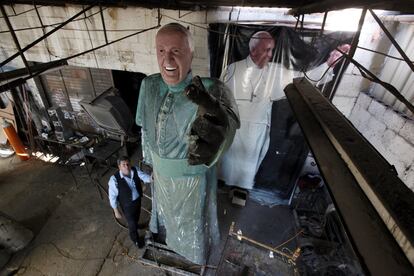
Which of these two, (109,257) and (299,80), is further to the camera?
(109,257)

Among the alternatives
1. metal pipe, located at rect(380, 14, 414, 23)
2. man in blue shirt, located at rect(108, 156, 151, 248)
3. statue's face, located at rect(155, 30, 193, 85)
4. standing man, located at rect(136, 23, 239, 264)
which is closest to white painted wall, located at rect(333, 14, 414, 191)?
metal pipe, located at rect(380, 14, 414, 23)

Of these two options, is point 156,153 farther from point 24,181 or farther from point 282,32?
point 24,181

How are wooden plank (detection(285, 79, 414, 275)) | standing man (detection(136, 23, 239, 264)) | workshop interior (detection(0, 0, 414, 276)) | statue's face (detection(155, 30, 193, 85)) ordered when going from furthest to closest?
workshop interior (detection(0, 0, 414, 276))
statue's face (detection(155, 30, 193, 85))
standing man (detection(136, 23, 239, 264))
wooden plank (detection(285, 79, 414, 275))

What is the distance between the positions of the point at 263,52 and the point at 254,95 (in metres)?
0.77

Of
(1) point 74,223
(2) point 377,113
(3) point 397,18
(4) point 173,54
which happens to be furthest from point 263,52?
(1) point 74,223

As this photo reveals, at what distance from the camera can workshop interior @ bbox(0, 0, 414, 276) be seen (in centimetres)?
300

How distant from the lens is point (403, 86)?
119 inches

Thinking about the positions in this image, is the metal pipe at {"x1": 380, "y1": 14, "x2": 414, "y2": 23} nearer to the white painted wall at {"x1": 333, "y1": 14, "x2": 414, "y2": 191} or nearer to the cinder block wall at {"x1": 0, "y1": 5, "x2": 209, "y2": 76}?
the white painted wall at {"x1": 333, "y1": 14, "x2": 414, "y2": 191}

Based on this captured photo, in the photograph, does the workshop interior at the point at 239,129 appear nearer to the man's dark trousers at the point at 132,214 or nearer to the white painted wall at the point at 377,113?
the white painted wall at the point at 377,113

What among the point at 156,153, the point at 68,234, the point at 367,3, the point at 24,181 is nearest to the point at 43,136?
the point at 24,181

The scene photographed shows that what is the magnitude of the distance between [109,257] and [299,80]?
4.21 metres

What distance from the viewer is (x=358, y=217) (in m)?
0.73

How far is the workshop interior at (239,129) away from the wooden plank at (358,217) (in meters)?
0.29

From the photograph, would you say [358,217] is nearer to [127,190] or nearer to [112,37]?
[127,190]
